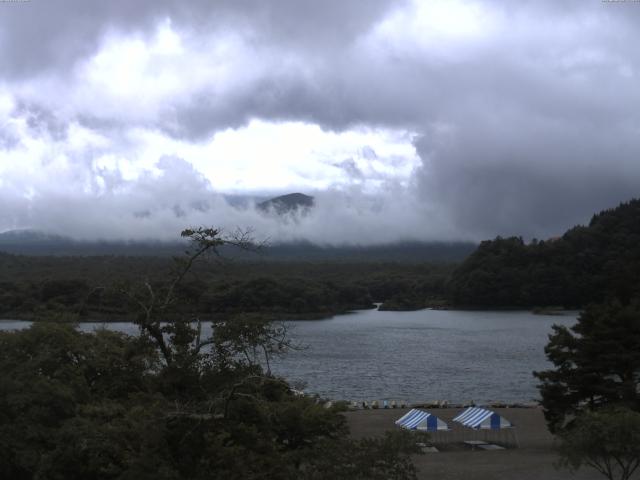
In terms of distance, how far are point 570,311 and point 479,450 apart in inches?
A: 2779

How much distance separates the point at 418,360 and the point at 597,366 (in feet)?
88.3

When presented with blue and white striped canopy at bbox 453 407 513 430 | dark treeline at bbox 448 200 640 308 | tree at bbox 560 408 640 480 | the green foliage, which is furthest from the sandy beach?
dark treeline at bbox 448 200 640 308

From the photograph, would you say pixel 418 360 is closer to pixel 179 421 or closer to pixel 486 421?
pixel 486 421

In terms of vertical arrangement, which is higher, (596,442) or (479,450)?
(596,442)

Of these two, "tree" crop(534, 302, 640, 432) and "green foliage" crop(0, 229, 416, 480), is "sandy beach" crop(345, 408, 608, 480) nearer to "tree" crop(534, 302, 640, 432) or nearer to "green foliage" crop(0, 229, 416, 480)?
"tree" crop(534, 302, 640, 432)

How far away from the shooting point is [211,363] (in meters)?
8.36

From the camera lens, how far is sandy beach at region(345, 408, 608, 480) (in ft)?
53.2

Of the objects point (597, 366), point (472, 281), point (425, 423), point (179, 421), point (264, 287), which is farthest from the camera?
point (472, 281)

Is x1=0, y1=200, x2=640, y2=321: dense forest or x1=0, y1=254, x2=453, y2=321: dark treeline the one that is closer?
x1=0, y1=254, x2=453, y2=321: dark treeline

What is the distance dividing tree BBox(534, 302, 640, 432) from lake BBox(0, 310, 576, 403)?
653 cm

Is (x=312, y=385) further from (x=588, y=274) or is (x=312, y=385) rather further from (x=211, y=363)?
(x=588, y=274)

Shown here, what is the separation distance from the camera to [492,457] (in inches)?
731

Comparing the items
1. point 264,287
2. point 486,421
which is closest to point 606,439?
point 486,421

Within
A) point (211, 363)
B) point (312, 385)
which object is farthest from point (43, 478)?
point (312, 385)
